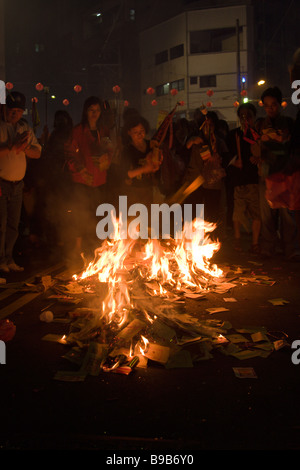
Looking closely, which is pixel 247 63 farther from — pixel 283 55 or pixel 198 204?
pixel 198 204

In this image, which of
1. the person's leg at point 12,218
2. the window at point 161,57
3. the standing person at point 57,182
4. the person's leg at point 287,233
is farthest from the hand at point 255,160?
the window at point 161,57

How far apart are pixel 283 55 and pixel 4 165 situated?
45502 millimetres

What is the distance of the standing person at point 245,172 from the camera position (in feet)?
30.0

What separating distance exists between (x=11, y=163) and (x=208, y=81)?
44.9 m

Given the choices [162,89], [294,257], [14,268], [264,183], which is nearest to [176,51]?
[162,89]

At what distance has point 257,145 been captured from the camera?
9047 mm

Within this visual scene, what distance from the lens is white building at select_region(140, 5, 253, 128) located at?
46.1 metres

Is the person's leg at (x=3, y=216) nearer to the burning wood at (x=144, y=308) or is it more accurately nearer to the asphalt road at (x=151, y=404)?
the burning wood at (x=144, y=308)

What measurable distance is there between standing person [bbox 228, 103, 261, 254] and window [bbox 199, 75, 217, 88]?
41723mm

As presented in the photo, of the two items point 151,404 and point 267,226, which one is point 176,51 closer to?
point 267,226

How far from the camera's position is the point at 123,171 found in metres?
7.81

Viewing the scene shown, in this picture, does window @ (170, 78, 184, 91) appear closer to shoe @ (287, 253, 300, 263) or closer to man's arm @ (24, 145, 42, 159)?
shoe @ (287, 253, 300, 263)

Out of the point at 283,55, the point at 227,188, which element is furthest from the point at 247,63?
the point at 227,188

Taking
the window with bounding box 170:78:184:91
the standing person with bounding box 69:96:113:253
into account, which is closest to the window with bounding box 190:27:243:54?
the window with bounding box 170:78:184:91
